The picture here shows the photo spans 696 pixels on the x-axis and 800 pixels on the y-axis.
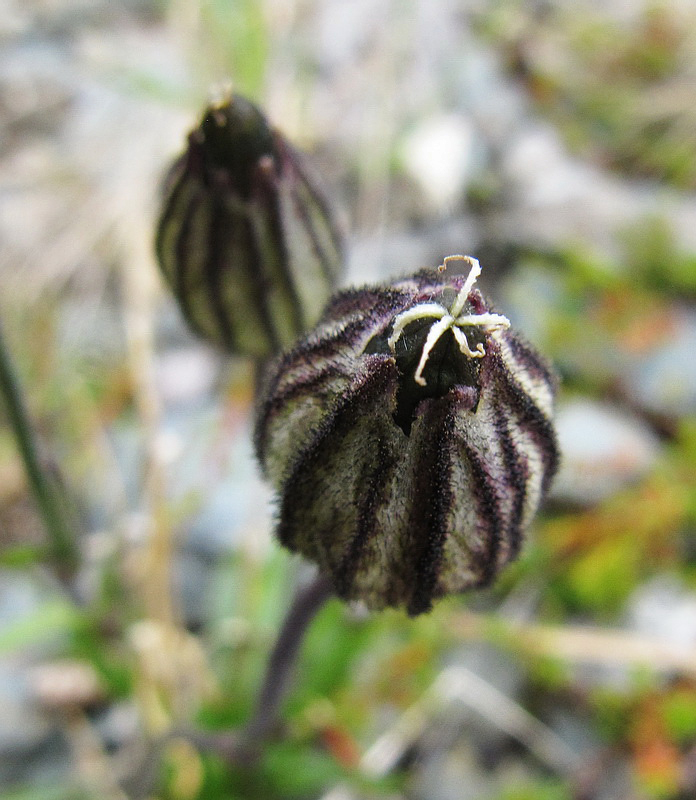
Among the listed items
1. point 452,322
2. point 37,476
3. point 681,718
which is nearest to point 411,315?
point 452,322

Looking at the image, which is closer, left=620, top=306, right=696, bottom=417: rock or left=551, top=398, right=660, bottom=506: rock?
left=551, top=398, right=660, bottom=506: rock

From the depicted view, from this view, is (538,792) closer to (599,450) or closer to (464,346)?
(599,450)

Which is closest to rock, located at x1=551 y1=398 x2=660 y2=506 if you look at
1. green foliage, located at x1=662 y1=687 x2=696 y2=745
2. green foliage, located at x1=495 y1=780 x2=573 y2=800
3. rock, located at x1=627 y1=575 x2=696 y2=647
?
rock, located at x1=627 y1=575 x2=696 y2=647

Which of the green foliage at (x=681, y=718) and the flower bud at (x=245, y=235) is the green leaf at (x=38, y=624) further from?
the green foliage at (x=681, y=718)

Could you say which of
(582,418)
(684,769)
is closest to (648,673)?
(684,769)

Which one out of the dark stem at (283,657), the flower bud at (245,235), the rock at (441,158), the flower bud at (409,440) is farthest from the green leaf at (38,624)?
the rock at (441,158)

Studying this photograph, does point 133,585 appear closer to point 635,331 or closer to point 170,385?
point 170,385

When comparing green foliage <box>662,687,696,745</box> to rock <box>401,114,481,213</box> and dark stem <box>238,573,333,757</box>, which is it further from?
rock <box>401,114,481,213</box>
